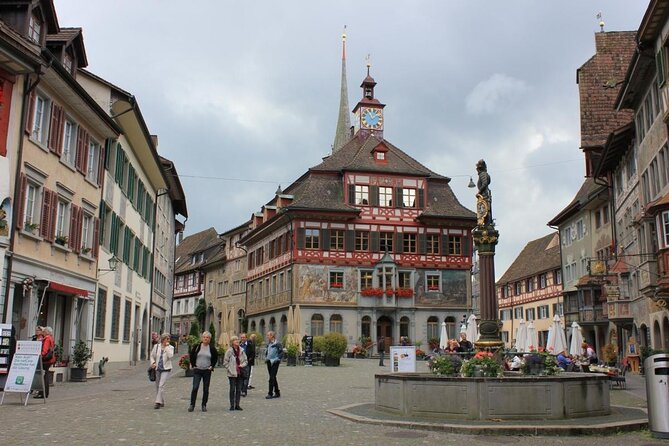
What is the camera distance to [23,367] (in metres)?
15.1

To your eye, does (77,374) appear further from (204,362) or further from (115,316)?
(204,362)

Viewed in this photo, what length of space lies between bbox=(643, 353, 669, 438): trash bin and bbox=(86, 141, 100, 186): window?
19.0 m

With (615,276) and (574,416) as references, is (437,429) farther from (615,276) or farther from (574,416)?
(615,276)

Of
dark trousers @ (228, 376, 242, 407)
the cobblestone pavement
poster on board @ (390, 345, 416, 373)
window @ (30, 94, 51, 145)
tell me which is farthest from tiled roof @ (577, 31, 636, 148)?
dark trousers @ (228, 376, 242, 407)

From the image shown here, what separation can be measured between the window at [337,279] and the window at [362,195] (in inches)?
211

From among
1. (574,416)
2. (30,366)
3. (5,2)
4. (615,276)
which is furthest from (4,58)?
(615,276)

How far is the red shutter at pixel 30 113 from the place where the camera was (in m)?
18.8

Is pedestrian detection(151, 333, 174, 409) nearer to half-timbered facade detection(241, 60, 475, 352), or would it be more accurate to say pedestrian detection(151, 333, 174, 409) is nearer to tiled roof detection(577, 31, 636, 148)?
half-timbered facade detection(241, 60, 475, 352)

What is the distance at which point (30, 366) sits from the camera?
1503 centimetres

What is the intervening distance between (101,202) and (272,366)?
11275 millimetres

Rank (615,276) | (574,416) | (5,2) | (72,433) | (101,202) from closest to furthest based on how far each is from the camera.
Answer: (72,433) < (574,416) < (5,2) < (101,202) < (615,276)

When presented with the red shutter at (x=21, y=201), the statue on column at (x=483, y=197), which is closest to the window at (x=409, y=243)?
the statue on column at (x=483, y=197)

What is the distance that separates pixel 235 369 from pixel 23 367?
4444 millimetres

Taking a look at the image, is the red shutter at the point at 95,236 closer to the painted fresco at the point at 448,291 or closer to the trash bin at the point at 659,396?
the trash bin at the point at 659,396
